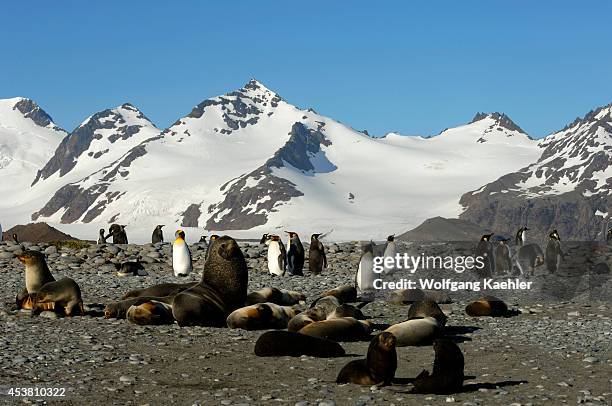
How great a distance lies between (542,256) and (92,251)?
1309 cm

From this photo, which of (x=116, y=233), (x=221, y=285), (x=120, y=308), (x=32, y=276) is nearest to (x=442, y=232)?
(x=116, y=233)

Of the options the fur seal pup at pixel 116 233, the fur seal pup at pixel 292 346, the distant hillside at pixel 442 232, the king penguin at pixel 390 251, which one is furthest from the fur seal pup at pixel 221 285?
the distant hillside at pixel 442 232

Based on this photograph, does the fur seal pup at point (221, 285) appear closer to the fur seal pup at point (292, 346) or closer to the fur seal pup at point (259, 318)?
the fur seal pup at point (259, 318)

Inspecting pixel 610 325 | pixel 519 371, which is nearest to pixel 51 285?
pixel 519 371

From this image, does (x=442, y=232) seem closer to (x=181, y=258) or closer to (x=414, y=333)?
(x=181, y=258)

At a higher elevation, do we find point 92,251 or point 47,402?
point 92,251

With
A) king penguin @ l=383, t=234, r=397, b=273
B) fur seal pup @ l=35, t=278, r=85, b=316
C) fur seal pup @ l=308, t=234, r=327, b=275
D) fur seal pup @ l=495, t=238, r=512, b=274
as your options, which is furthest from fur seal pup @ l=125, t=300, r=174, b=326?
fur seal pup @ l=495, t=238, r=512, b=274

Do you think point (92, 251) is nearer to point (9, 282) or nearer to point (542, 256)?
point (9, 282)

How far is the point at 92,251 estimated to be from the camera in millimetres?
26766

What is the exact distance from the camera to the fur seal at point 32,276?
13047 mm

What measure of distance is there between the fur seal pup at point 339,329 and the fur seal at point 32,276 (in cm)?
451

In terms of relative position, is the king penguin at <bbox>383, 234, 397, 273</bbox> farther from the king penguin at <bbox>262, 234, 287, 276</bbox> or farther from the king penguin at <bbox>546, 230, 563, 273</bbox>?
the king penguin at <bbox>546, 230, 563, 273</bbox>

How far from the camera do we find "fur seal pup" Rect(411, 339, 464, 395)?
765 cm

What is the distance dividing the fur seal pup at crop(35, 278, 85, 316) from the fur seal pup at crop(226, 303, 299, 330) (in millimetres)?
2303
